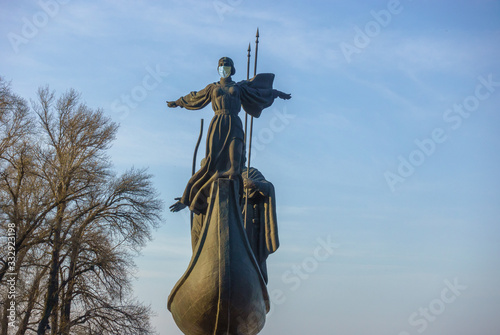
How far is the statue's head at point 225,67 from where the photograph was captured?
45.9ft

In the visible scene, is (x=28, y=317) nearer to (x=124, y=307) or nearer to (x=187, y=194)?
(x=124, y=307)

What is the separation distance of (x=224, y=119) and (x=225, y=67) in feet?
3.62

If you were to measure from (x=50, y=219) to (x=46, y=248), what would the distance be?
99 cm

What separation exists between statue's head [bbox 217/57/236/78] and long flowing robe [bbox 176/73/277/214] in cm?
20

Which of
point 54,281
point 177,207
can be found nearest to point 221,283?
point 177,207

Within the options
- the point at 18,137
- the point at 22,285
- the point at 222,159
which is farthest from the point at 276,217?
the point at 18,137

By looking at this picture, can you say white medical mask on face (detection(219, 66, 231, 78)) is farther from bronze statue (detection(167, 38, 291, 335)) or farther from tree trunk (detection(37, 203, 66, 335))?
tree trunk (detection(37, 203, 66, 335))

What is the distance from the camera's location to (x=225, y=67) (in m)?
14.0

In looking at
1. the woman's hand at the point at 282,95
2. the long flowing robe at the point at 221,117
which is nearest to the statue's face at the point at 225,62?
the long flowing robe at the point at 221,117

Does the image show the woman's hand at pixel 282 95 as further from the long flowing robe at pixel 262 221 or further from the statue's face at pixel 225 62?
the long flowing robe at pixel 262 221

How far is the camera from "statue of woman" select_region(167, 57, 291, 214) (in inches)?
528

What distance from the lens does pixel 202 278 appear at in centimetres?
1200

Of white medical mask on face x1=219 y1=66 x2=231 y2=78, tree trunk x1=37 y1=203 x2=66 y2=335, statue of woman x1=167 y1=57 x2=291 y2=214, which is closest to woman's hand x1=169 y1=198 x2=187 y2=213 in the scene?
statue of woman x1=167 y1=57 x2=291 y2=214

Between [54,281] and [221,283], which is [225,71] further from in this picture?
[54,281]
